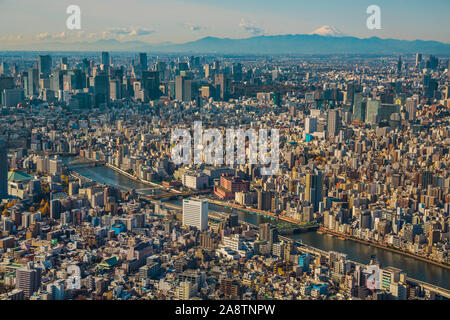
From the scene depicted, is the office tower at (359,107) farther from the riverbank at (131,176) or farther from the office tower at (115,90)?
the office tower at (115,90)

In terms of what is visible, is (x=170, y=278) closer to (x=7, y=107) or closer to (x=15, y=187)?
(x=15, y=187)

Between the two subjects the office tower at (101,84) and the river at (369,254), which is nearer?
the river at (369,254)

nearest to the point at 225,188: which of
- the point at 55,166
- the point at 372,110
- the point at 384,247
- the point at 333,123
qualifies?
the point at 384,247

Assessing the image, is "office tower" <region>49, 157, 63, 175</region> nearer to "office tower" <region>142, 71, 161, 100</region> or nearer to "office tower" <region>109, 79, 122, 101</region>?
"office tower" <region>109, 79, 122, 101</region>

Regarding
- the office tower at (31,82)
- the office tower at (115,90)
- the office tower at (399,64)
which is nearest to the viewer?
the office tower at (399,64)

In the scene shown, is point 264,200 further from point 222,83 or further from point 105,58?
point 222,83

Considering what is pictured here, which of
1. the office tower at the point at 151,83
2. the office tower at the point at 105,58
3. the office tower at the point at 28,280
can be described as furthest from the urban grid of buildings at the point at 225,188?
the office tower at the point at 151,83
